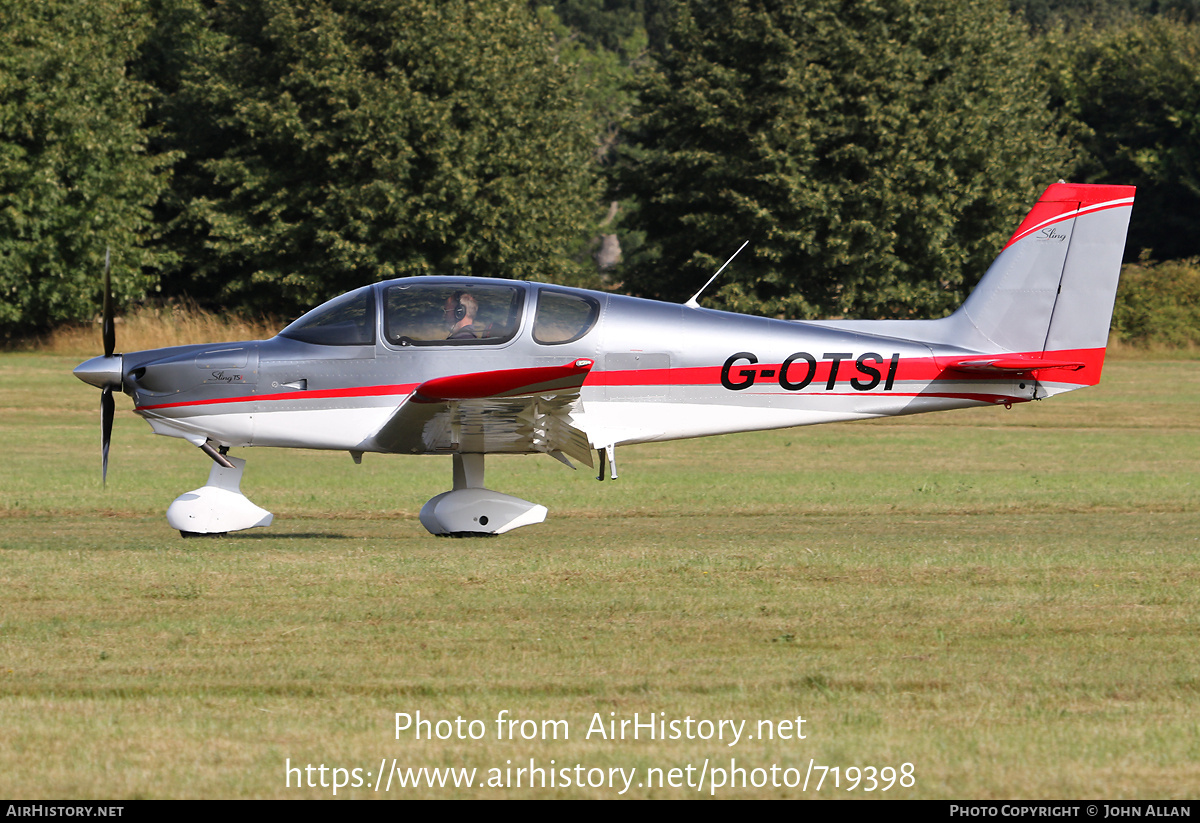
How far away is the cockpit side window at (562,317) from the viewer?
1005 cm

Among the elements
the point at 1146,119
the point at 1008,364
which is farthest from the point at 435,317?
the point at 1146,119

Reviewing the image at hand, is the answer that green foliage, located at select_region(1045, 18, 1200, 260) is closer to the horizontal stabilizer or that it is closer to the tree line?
the tree line

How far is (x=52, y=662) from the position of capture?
6426 millimetres

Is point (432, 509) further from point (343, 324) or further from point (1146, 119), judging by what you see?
point (1146, 119)

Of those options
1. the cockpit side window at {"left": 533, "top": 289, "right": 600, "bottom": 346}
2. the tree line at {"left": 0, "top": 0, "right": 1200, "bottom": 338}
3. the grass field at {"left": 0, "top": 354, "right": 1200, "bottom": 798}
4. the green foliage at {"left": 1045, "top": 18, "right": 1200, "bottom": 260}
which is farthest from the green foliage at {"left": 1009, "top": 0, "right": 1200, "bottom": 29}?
the cockpit side window at {"left": 533, "top": 289, "right": 600, "bottom": 346}

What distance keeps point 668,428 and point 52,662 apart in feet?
17.8

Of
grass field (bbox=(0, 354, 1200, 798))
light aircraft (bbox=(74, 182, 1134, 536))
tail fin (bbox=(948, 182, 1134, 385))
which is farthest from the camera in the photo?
tail fin (bbox=(948, 182, 1134, 385))

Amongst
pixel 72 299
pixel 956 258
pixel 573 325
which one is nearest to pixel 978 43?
pixel 956 258

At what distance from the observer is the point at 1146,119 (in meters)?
46.9

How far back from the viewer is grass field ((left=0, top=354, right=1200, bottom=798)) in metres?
5.00

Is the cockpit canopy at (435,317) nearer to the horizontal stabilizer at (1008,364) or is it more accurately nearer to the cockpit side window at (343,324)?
the cockpit side window at (343,324)

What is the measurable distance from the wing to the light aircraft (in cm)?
2

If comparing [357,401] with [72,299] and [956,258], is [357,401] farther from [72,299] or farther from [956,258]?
[956,258]

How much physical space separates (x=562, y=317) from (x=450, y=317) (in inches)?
34.3
